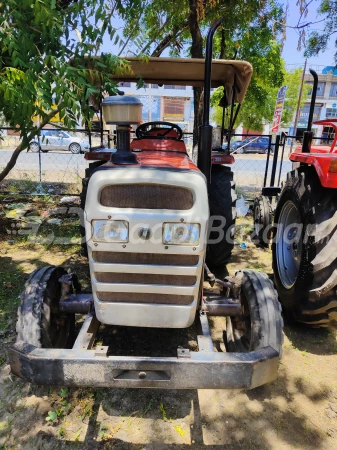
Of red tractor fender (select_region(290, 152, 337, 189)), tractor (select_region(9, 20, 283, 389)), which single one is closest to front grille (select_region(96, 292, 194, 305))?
tractor (select_region(9, 20, 283, 389))

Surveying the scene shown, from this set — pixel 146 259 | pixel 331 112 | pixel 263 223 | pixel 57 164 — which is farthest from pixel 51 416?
pixel 331 112

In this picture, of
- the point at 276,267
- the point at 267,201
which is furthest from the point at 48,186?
the point at 276,267

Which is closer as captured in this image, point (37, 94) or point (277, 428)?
point (277, 428)

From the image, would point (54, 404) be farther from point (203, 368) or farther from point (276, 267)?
point (276, 267)

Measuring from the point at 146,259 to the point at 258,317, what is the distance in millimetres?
803

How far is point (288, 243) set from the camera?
12.1 ft

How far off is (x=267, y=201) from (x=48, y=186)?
18.6 ft

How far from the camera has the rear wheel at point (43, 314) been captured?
2160 millimetres

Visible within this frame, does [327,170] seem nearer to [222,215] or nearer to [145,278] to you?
[222,215]

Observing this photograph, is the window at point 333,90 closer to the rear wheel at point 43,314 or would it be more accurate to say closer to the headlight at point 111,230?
the rear wheel at point 43,314

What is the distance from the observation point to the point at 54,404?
7.57 ft

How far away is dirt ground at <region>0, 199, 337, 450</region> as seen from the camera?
6.83ft

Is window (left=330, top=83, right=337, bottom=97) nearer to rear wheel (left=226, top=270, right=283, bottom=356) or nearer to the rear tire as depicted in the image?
the rear tire

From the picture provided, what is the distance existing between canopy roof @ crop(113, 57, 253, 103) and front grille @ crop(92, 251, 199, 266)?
2156 mm
